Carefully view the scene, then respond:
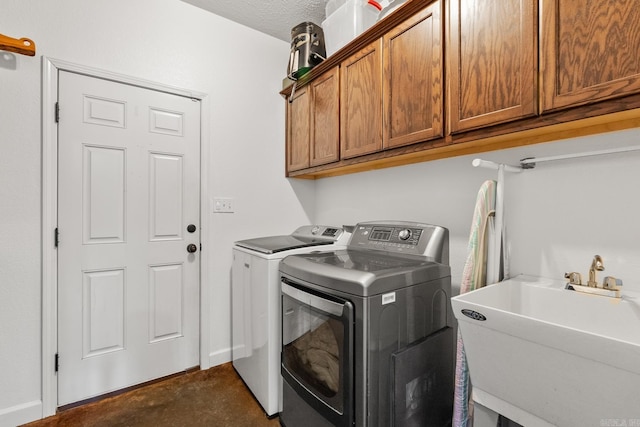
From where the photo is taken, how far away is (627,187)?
42.8 inches

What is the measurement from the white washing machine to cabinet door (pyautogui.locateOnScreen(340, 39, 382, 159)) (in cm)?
64

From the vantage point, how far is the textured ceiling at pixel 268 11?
2.05 meters

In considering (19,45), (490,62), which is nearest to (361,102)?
(490,62)

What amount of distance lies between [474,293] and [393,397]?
1.72 feet

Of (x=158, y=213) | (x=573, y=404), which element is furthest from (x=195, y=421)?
(x=573, y=404)

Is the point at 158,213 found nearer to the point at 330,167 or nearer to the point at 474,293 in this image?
the point at 330,167

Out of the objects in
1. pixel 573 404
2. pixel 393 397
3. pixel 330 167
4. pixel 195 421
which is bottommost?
pixel 195 421

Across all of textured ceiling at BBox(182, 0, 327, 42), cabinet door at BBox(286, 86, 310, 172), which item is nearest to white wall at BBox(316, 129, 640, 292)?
cabinet door at BBox(286, 86, 310, 172)

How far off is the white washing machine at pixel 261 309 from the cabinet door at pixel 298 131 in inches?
26.0

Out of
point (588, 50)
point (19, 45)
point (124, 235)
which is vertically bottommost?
point (124, 235)

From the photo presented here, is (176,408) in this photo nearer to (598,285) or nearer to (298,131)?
(298,131)

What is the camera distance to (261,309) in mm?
1665

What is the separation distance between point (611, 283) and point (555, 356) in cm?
49

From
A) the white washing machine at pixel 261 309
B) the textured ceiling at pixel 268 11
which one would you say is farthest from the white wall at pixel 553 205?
the textured ceiling at pixel 268 11
